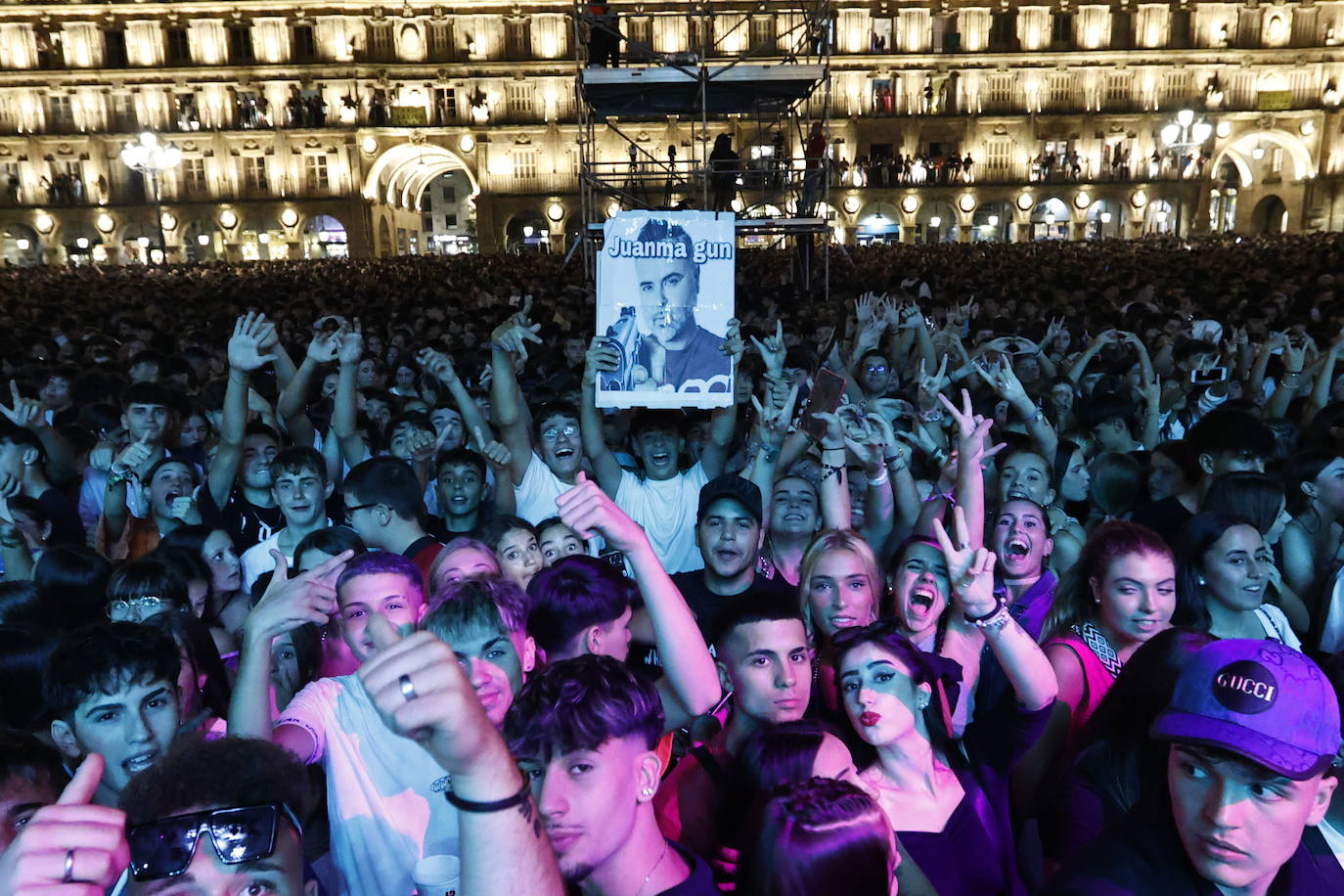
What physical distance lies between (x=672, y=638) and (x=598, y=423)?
2.90 m

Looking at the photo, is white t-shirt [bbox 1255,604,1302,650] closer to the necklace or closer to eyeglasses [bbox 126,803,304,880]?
the necklace

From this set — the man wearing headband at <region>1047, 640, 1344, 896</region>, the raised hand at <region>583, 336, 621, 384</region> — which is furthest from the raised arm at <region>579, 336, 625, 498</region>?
the man wearing headband at <region>1047, 640, 1344, 896</region>

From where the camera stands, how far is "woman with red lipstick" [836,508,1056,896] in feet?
8.37

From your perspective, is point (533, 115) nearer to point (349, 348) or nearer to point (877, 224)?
point (877, 224)

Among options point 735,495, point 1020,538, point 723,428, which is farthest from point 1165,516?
point 723,428

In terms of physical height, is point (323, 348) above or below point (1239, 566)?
above

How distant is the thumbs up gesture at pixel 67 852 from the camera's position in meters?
1.57

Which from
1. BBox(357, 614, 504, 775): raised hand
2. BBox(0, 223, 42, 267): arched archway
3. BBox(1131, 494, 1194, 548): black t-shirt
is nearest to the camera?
BBox(357, 614, 504, 775): raised hand

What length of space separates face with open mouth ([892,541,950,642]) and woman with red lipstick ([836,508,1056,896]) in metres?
0.52

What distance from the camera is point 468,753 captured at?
1.57 meters

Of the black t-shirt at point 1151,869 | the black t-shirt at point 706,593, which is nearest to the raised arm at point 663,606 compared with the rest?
the black t-shirt at point 706,593

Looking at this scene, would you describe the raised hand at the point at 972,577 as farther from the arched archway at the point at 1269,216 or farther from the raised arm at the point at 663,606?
the arched archway at the point at 1269,216

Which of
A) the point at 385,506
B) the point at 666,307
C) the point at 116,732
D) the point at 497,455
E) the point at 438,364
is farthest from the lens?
the point at 666,307

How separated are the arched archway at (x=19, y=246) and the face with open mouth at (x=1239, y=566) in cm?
4896
